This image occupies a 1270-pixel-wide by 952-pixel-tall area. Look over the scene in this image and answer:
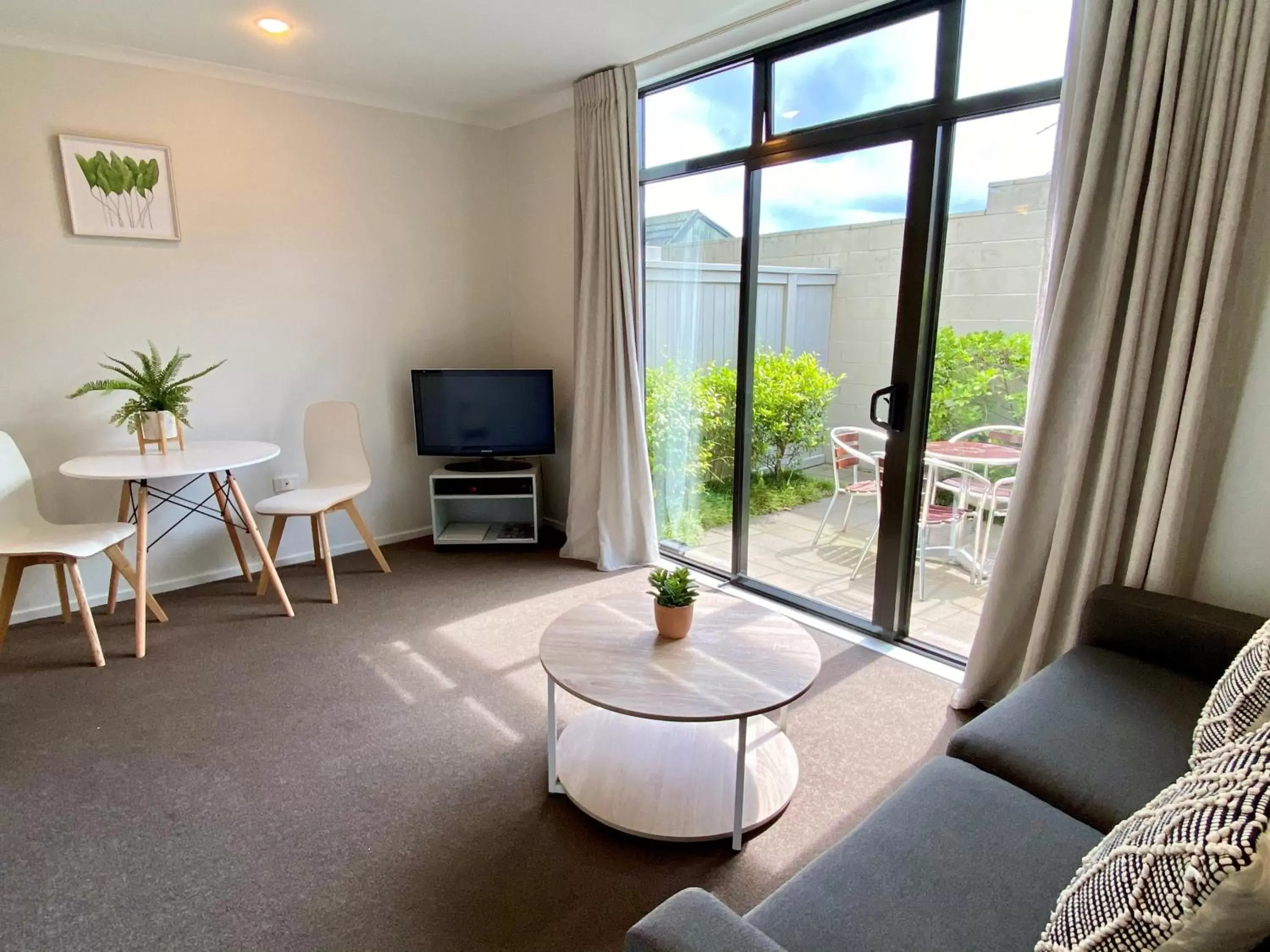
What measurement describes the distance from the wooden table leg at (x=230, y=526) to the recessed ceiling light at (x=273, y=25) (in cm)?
189

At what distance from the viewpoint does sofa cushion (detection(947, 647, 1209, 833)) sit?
1.36 meters

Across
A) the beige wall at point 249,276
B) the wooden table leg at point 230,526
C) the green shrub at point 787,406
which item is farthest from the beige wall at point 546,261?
the wooden table leg at point 230,526

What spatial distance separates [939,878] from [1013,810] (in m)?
0.27

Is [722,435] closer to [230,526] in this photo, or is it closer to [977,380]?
[977,380]

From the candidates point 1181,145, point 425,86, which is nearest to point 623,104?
point 425,86

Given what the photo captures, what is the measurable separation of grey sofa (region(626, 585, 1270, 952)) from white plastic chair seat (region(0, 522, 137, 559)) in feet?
8.78

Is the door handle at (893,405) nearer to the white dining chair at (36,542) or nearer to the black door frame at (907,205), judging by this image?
the black door frame at (907,205)

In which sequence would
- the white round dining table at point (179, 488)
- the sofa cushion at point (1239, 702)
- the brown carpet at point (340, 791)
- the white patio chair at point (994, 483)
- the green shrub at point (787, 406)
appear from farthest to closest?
the green shrub at point (787, 406) < the white round dining table at point (179, 488) < the white patio chair at point (994, 483) < the brown carpet at point (340, 791) < the sofa cushion at point (1239, 702)

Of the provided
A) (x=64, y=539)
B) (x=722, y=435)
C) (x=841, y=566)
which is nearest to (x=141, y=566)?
(x=64, y=539)

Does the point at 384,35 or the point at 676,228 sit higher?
the point at 384,35

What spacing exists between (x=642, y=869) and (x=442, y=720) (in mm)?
935

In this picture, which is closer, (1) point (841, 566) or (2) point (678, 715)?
(2) point (678, 715)

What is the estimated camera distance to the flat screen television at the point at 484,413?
12.8 feet

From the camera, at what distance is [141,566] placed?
9.34 ft
